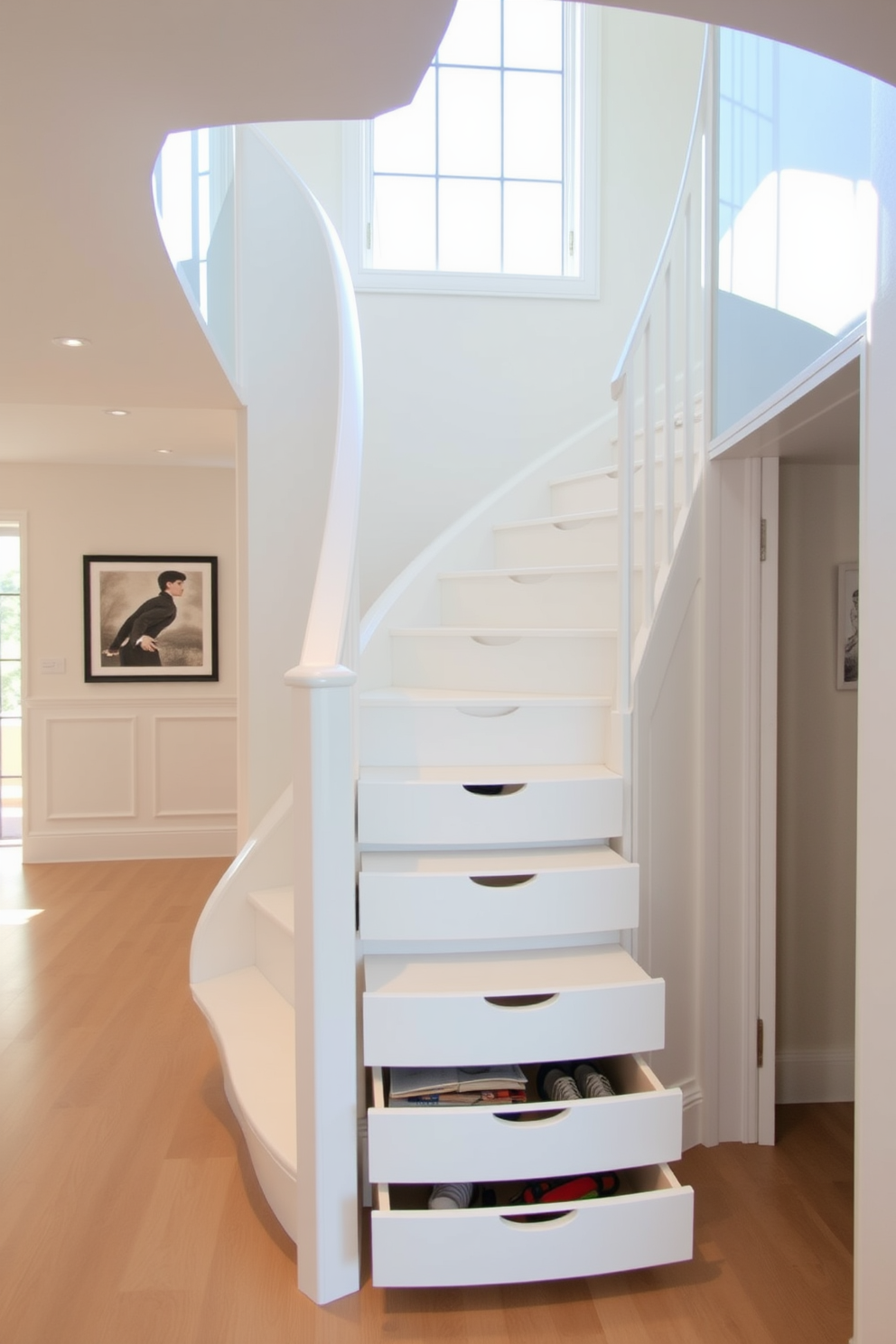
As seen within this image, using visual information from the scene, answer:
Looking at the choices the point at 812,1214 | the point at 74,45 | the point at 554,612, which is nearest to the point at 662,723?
the point at 554,612

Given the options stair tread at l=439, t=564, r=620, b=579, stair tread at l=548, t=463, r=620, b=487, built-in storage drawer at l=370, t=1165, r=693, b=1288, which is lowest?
built-in storage drawer at l=370, t=1165, r=693, b=1288

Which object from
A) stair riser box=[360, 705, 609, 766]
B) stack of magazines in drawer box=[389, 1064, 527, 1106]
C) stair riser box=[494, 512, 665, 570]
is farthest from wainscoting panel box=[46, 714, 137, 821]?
stack of magazines in drawer box=[389, 1064, 527, 1106]

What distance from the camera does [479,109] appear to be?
435cm

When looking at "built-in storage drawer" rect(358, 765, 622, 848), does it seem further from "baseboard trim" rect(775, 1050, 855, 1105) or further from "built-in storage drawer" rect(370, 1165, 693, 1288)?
"baseboard trim" rect(775, 1050, 855, 1105)

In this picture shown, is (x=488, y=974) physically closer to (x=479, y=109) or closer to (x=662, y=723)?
(x=662, y=723)

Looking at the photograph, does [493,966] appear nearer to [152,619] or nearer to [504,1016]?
[504,1016]

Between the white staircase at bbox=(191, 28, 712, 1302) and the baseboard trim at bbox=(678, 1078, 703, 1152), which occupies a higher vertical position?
the white staircase at bbox=(191, 28, 712, 1302)

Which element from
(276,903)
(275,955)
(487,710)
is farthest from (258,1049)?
(487,710)

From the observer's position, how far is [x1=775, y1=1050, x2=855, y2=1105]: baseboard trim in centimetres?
279

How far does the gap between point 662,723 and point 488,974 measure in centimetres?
82

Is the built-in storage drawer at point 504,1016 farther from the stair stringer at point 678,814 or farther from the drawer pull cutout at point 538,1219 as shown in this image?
the stair stringer at point 678,814

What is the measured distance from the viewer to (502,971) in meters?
2.07

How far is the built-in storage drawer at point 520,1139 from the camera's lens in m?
1.82

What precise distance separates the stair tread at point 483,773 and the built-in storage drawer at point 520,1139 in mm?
707
